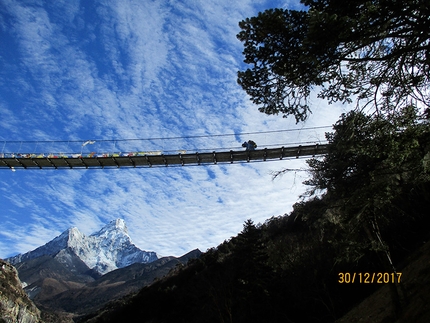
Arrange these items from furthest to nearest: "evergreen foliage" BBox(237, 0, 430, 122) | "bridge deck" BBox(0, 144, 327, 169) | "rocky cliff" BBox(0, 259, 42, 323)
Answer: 1. "rocky cliff" BBox(0, 259, 42, 323)
2. "bridge deck" BBox(0, 144, 327, 169)
3. "evergreen foliage" BBox(237, 0, 430, 122)

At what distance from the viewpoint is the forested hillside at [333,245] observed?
6.95 m

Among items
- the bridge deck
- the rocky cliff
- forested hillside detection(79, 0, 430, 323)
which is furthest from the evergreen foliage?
the rocky cliff

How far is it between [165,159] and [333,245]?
10220 mm

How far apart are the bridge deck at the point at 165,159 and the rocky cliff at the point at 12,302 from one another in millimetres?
64130

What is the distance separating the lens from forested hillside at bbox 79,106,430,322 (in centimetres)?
695

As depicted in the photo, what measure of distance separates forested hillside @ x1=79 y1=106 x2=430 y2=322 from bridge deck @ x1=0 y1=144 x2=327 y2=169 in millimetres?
3521

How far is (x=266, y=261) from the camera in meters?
23.5

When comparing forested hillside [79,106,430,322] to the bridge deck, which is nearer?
forested hillside [79,106,430,322]

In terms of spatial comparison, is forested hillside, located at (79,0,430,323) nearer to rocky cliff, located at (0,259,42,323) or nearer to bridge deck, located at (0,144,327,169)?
bridge deck, located at (0,144,327,169)

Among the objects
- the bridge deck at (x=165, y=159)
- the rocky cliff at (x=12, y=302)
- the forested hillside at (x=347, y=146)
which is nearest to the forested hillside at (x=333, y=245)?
the forested hillside at (x=347, y=146)

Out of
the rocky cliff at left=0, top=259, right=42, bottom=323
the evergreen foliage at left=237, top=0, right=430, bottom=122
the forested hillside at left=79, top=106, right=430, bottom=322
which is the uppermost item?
the evergreen foliage at left=237, top=0, right=430, bottom=122

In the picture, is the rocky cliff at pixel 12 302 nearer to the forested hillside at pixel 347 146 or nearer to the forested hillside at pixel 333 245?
the forested hillside at pixel 333 245

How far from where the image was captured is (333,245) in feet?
36.4

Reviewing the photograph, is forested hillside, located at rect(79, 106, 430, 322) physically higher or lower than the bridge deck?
lower
